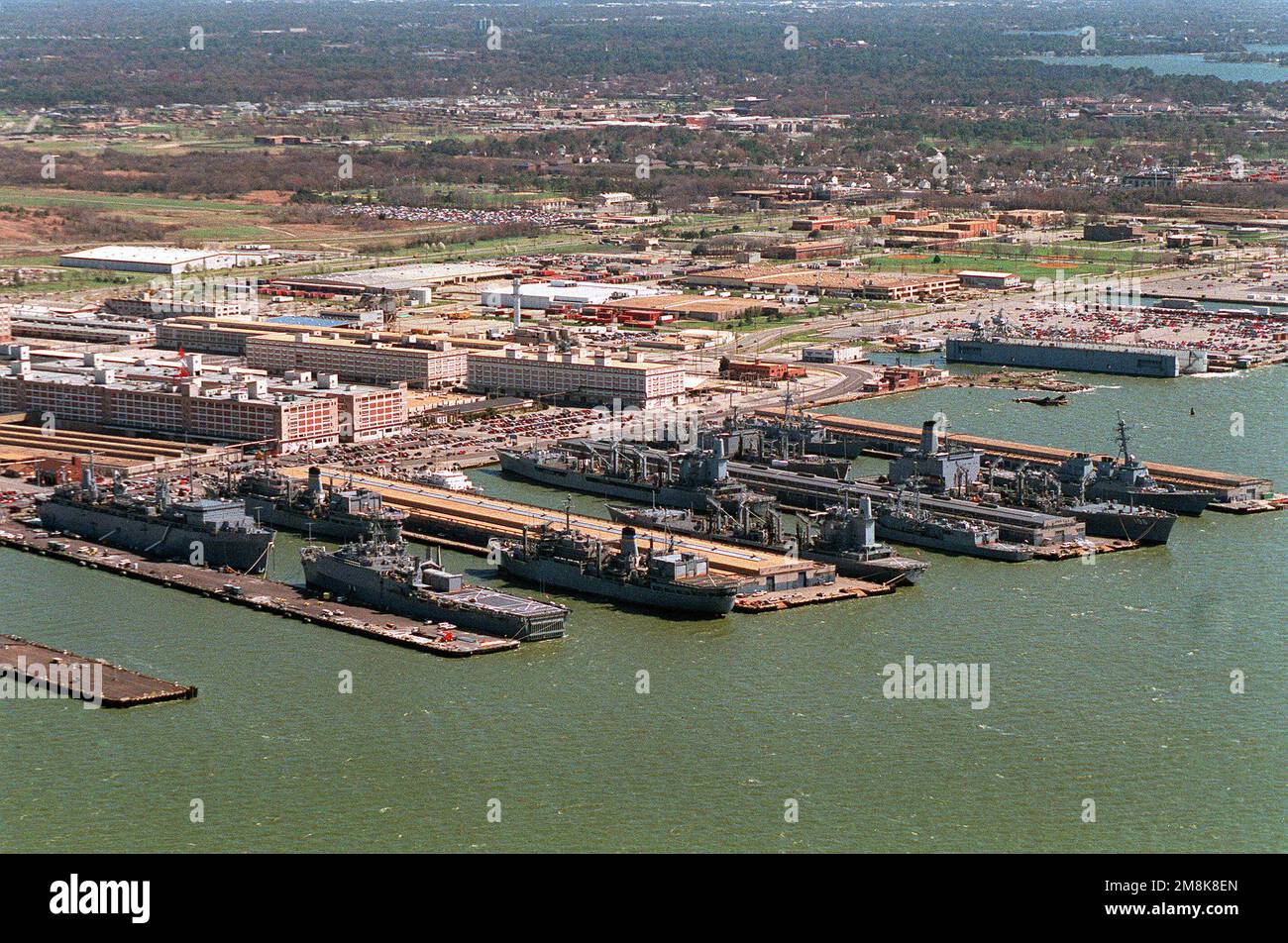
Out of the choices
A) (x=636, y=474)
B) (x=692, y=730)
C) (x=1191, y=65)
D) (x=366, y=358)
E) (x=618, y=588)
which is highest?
(x=1191, y=65)

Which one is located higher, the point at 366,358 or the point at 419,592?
the point at 366,358

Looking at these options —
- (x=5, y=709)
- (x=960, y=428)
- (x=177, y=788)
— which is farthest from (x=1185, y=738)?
(x=960, y=428)

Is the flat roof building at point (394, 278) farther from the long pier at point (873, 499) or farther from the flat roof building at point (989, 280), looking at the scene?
the long pier at point (873, 499)

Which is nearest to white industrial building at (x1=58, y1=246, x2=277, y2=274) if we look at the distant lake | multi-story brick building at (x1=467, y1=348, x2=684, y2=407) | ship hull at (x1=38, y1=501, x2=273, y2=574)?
multi-story brick building at (x1=467, y1=348, x2=684, y2=407)

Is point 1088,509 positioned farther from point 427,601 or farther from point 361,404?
point 361,404

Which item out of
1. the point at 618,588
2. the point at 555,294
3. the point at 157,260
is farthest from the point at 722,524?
the point at 157,260

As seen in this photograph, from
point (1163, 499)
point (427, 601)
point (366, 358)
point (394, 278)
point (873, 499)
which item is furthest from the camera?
point (394, 278)
